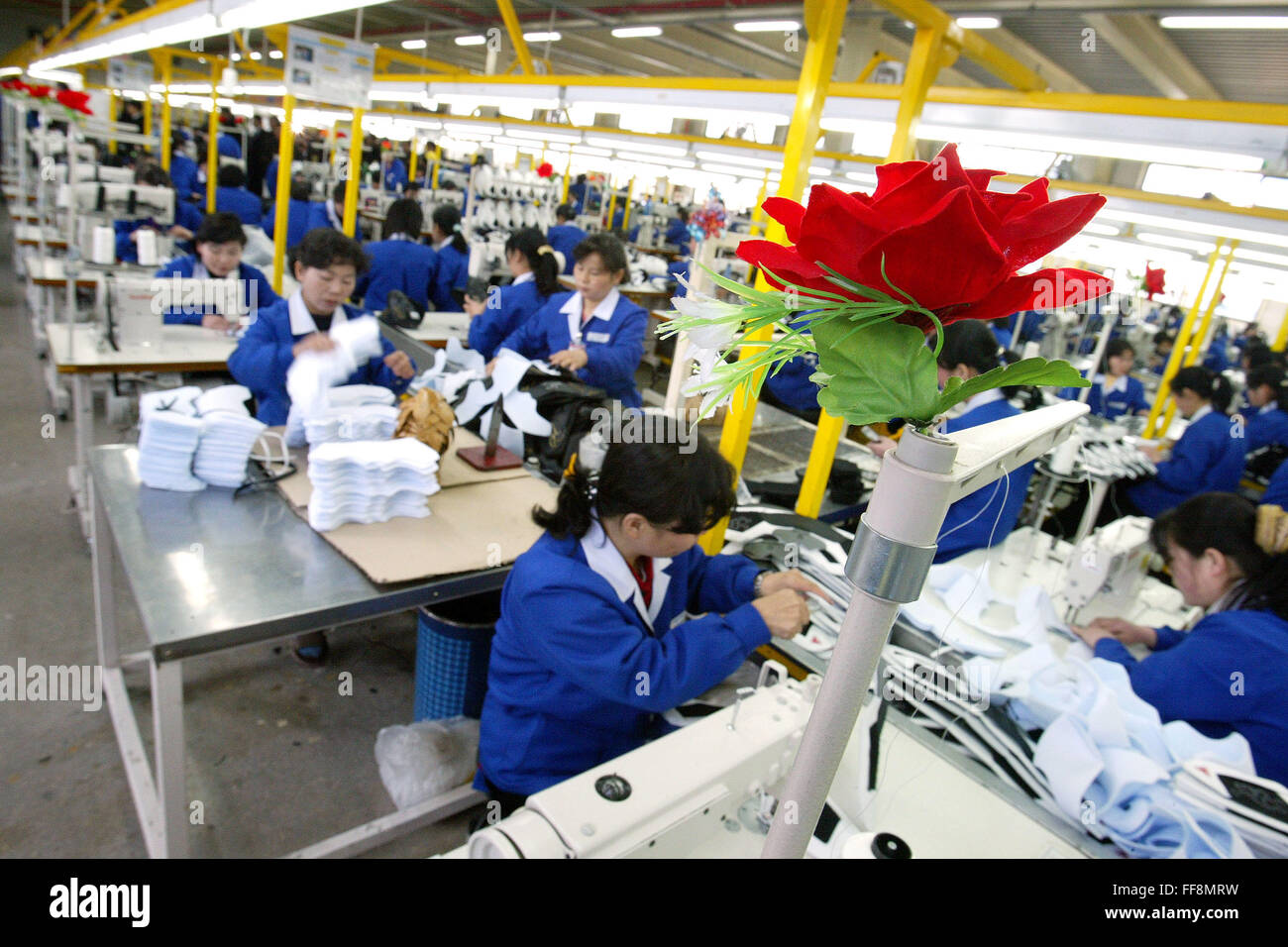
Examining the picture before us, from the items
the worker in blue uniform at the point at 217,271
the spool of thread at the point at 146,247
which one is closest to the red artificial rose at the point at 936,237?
the worker in blue uniform at the point at 217,271

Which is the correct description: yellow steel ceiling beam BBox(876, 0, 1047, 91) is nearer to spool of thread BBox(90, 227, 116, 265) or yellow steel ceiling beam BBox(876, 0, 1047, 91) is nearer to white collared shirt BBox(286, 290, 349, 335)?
white collared shirt BBox(286, 290, 349, 335)

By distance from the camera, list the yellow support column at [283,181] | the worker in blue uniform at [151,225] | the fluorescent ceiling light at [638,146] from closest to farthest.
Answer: the yellow support column at [283,181], the worker in blue uniform at [151,225], the fluorescent ceiling light at [638,146]

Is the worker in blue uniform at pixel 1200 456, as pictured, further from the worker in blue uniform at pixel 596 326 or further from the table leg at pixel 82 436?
the table leg at pixel 82 436

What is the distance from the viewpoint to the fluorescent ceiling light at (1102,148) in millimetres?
2340

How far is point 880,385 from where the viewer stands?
1.97 feet

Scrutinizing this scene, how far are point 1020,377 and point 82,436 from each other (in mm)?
4508

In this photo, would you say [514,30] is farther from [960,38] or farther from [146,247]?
[960,38]

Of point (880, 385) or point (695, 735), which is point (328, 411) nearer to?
point (695, 735)

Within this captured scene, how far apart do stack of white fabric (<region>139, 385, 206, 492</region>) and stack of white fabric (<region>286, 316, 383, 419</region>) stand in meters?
0.31

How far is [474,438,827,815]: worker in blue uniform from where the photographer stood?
1622mm

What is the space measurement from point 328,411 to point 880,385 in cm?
218

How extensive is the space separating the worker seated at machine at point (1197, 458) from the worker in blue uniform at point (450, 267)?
5.47 metres

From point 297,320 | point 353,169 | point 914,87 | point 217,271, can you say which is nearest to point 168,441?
point 297,320
